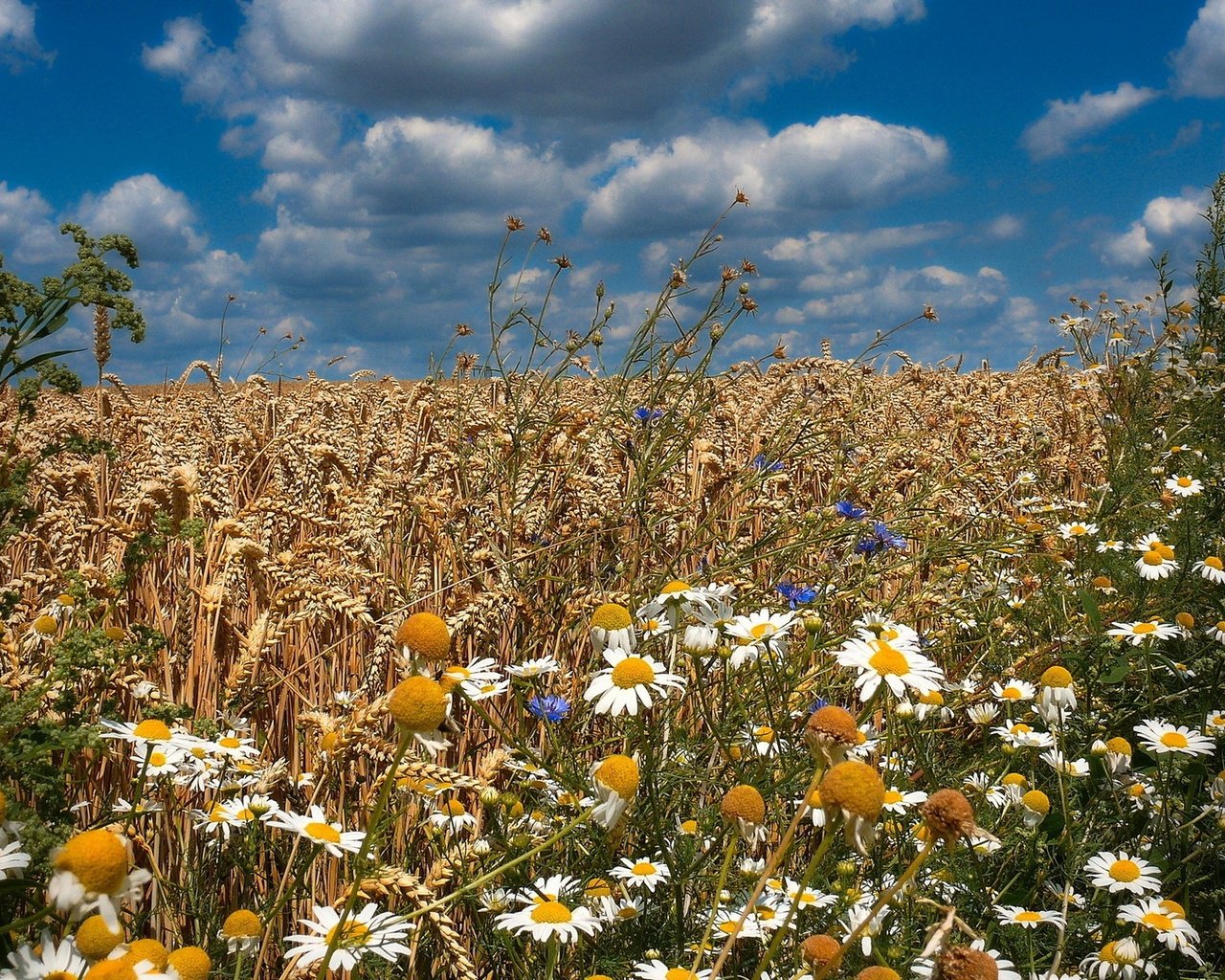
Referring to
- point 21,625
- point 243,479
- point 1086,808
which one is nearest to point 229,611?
point 21,625

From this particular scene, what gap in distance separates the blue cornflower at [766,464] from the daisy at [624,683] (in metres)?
1.62

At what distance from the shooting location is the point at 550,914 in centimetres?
Result: 139

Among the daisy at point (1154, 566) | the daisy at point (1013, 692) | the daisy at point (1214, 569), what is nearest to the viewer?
the daisy at point (1013, 692)

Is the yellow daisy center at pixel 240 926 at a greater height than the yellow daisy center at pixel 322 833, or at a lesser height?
lesser

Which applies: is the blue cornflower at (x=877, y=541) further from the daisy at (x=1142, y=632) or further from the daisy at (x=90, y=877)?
the daisy at (x=90, y=877)

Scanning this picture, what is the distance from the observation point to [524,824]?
1812mm

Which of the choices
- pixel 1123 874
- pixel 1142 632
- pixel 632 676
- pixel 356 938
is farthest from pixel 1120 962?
pixel 356 938

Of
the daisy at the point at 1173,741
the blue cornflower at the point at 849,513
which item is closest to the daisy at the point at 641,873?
the daisy at the point at 1173,741

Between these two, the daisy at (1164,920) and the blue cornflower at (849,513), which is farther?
the blue cornflower at (849,513)

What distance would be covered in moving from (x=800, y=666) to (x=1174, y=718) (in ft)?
4.23

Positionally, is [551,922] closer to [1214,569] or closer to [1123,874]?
[1123,874]

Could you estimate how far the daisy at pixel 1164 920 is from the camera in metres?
1.66

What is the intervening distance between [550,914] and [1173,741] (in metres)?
1.50

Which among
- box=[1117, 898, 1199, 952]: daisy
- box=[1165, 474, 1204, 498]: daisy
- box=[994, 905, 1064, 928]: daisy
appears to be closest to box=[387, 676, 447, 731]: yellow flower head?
box=[994, 905, 1064, 928]: daisy
